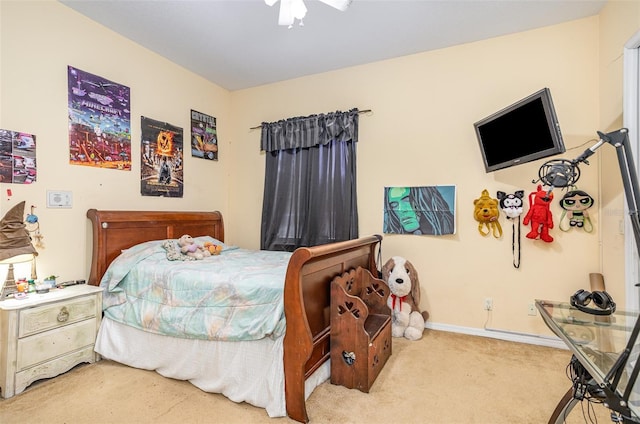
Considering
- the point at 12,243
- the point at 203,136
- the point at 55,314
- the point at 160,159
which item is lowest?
the point at 55,314

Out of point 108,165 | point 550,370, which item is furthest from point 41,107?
point 550,370

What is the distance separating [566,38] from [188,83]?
12.0 ft

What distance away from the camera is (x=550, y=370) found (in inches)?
88.7

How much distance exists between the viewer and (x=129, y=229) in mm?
2748

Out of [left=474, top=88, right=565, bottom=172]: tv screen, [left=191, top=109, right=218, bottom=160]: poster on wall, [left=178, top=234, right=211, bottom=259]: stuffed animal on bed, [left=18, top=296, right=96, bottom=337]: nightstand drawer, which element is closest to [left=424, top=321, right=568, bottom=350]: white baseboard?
[left=474, top=88, right=565, bottom=172]: tv screen

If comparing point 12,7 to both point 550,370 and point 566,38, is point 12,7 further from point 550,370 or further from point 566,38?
point 550,370

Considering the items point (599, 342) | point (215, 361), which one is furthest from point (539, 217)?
point (215, 361)

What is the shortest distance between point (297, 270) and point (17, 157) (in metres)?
2.16

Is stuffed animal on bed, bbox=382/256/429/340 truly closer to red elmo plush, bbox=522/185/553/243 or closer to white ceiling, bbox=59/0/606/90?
red elmo plush, bbox=522/185/553/243

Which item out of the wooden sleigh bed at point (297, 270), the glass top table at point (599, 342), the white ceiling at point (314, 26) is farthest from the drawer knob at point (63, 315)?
the glass top table at point (599, 342)

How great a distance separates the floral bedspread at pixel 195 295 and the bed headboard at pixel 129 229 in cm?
13

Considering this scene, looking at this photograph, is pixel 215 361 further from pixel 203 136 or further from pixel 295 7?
pixel 203 136

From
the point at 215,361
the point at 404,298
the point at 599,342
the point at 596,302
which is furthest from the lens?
the point at 404,298

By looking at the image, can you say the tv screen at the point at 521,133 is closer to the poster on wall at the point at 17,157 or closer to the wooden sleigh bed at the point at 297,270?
the wooden sleigh bed at the point at 297,270
